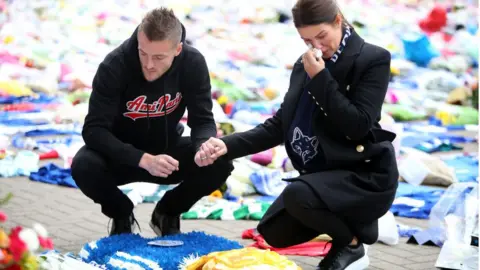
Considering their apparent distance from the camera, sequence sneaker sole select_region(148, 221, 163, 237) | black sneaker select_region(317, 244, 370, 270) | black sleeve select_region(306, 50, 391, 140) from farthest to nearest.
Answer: sneaker sole select_region(148, 221, 163, 237), black sneaker select_region(317, 244, 370, 270), black sleeve select_region(306, 50, 391, 140)

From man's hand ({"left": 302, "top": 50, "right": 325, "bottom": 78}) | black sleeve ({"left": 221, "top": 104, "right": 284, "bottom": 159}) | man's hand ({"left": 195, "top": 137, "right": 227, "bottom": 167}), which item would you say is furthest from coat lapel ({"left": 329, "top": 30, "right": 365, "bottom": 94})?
man's hand ({"left": 195, "top": 137, "right": 227, "bottom": 167})

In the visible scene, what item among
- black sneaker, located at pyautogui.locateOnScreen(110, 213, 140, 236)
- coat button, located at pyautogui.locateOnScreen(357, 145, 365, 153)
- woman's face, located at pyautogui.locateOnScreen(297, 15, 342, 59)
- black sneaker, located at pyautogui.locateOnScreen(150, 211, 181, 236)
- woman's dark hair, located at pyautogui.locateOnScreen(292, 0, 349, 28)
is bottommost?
black sneaker, located at pyautogui.locateOnScreen(150, 211, 181, 236)

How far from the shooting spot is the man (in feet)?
14.7

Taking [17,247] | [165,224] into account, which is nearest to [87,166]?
[165,224]

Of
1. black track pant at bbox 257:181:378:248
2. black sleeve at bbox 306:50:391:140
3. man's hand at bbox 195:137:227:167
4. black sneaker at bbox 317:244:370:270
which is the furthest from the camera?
man's hand at bbox 195:137:227:167

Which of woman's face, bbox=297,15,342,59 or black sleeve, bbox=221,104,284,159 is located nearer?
woman's face, bbox=297,15,342,59

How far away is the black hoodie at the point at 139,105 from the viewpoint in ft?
15.1

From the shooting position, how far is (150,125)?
4.80 m

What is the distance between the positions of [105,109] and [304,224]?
1138 mm

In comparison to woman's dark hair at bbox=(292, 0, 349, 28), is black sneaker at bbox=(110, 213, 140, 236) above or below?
below

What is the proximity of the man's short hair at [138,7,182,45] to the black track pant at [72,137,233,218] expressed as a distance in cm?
67

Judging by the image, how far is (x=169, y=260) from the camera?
4.21 m

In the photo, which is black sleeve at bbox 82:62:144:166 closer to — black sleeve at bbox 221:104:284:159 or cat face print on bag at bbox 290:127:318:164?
black sleeve at bbox 221:104:284:159

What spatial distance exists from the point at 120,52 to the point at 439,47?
10.4 metres
